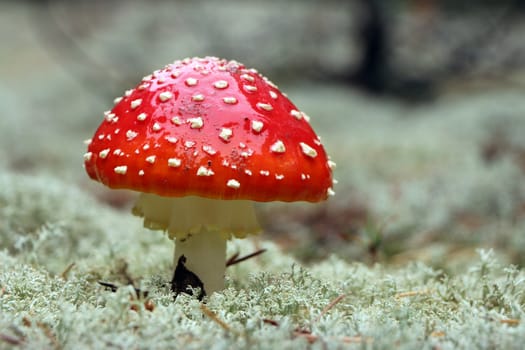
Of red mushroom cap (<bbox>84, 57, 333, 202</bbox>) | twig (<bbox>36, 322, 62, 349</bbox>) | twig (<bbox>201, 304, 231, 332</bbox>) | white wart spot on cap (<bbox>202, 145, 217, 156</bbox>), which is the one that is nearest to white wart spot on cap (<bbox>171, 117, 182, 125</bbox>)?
red mushroom cap (<bbox>84, 57, 333, 202</bbox>)

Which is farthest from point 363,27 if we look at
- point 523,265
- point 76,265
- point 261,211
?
point 76,265

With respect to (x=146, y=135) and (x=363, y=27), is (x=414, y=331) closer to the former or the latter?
(x=146, y=135)

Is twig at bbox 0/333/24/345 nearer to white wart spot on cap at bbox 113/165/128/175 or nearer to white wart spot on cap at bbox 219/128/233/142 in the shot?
white wart spot on cap at bbox 113/165/128/175

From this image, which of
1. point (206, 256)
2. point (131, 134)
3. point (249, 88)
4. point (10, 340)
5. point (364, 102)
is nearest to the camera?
point (10, 340)

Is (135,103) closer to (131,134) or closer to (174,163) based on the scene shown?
(131,134)

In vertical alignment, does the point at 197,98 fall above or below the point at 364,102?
below

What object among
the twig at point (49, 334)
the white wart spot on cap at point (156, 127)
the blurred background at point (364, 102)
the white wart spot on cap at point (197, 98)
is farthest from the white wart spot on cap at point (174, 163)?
the blurred background at point (364, 102)

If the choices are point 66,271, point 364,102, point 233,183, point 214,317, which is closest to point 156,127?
point 233,183

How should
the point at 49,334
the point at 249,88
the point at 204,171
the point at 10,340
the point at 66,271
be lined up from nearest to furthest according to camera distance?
the point at 10,340, the point at 49,334, the point at 204,171, the point at 249,88, the point at 66,271
